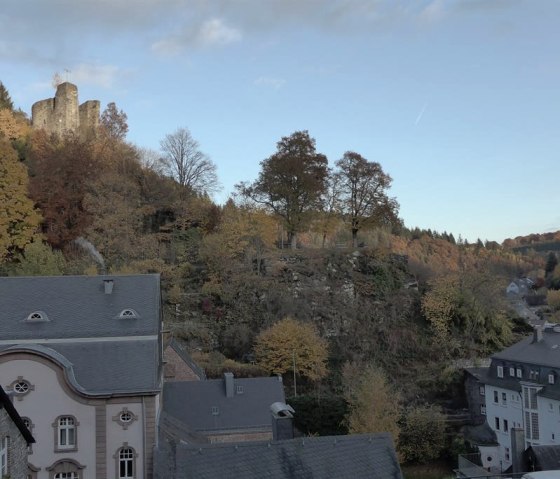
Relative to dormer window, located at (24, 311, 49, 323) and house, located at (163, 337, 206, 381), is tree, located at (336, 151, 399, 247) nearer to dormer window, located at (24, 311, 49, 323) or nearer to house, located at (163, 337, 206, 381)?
house, located at (163, 337, 206, 381)

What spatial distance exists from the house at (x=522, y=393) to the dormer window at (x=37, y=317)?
24.9 meters

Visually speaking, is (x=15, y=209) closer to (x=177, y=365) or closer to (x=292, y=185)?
(x=177, y=365)

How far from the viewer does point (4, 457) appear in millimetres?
13789

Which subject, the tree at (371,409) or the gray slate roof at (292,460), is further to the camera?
the tree at (371,409)

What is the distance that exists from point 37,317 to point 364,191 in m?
35.7

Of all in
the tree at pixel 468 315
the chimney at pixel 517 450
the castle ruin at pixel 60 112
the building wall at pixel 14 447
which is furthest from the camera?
the castle ruin at pixel 60 112

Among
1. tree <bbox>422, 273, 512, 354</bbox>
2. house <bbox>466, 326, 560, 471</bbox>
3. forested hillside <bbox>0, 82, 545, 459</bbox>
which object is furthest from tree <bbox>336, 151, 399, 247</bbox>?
house <bbox>466, 326, 560, 471</bbox>

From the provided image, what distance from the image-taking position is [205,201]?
2290 inches

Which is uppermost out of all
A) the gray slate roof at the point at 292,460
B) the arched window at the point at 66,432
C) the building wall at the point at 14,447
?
the building wall at the point at 14,447

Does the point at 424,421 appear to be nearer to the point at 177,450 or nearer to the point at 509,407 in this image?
the point at 509,407

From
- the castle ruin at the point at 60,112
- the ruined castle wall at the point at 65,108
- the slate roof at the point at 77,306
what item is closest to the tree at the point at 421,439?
the slate roof at the point at 77,306

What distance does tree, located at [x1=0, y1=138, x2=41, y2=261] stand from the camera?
4622 cm

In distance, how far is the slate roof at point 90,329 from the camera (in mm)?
24078

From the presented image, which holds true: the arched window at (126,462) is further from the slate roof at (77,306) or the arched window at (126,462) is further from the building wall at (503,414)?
the building wall at (503,414)
